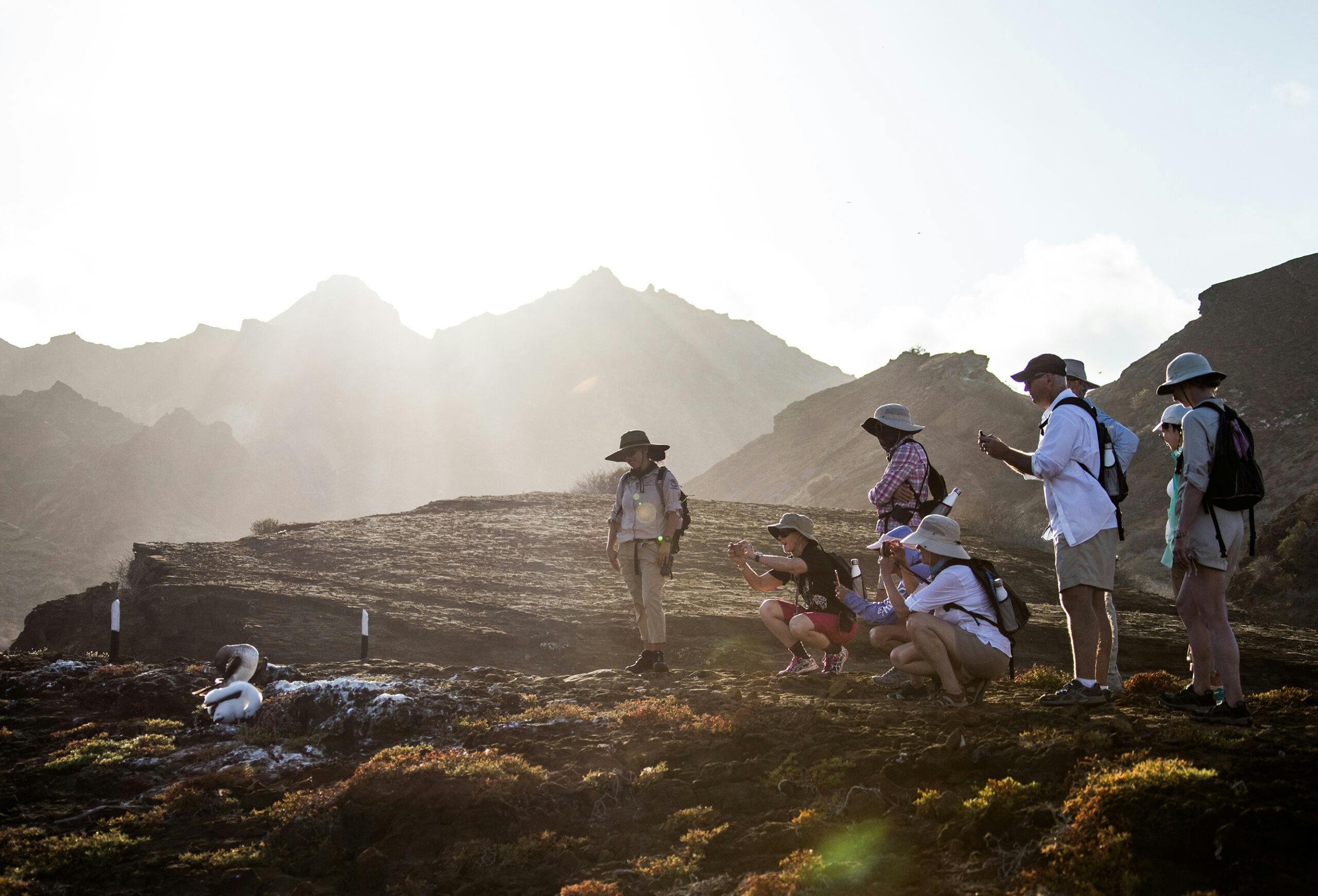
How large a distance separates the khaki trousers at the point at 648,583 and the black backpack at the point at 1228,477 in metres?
4.67

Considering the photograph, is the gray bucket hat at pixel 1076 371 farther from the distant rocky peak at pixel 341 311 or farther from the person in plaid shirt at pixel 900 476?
the distant rocky peak at pixel 341 311

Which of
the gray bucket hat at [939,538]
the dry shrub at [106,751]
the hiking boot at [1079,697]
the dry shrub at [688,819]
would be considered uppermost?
the gray bucket hat at [939,538]

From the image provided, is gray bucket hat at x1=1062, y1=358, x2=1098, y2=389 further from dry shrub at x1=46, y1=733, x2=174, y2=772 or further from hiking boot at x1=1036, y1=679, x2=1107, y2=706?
dry shrub at x1=46, y1=733, x2=174, y2=772

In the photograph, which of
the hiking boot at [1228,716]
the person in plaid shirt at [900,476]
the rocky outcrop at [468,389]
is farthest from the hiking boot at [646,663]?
the rocky outcrop at [468,389]

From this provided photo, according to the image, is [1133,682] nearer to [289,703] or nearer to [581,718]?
[581,718]

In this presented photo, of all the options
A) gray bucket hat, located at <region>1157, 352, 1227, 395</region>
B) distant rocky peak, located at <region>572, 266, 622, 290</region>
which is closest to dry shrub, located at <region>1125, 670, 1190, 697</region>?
gray bucket hat, located at <region>1157, 352, 1227, 395</region>

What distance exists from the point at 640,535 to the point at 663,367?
12572 cm

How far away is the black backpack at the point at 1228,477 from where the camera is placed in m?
5.08

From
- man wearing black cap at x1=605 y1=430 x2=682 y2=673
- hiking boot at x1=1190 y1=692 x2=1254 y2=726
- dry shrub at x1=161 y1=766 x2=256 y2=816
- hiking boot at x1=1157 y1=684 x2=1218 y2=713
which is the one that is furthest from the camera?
man wearing black cap at x1=605 y1=430 x2=682 y2=673

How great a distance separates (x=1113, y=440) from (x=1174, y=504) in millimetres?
688

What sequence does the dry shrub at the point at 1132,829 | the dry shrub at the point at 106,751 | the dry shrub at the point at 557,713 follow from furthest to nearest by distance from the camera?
the dry shrub at the point at 557,713
the dry shrub at the point at 106,751
the dry shrub at the point at 1132,829

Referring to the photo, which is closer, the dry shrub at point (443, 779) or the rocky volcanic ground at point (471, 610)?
the dry shrub at point (443, 779)

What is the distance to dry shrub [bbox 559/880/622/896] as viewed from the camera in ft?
14.3

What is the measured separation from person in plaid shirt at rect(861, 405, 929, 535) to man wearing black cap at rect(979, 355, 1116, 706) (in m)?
1.24
